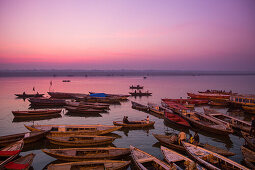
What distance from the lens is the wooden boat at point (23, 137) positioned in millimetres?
17520

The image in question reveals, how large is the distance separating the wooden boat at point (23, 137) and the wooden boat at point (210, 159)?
1599cm

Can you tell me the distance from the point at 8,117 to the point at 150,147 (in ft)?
89.8

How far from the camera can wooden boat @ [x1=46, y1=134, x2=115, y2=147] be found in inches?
693

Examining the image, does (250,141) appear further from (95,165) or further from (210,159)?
(95,165)

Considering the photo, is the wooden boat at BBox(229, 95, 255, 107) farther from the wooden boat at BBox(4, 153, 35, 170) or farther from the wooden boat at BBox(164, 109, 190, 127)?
the wooden boat at BBox(4, 153, 35, 170)

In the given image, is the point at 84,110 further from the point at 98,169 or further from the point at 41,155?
the point at 98,169

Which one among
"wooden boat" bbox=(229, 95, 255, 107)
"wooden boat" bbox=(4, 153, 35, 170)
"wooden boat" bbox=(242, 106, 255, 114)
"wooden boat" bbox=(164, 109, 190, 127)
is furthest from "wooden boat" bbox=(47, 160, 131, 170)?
"wooden boat" bbox=(229, 95, 255, 107)

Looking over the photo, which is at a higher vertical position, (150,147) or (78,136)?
(78,136)

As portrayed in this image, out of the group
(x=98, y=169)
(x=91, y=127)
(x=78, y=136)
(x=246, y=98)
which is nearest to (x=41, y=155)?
(x=78, y=136)

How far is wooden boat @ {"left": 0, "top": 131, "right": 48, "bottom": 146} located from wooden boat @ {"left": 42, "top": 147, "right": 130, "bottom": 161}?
530cm

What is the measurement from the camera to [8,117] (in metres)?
31.2

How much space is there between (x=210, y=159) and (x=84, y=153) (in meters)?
11.0

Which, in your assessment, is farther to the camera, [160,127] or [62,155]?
[160,127]

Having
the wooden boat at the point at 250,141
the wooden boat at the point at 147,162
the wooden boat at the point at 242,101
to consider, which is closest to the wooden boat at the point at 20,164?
the wooden boat at the point at 147,162
